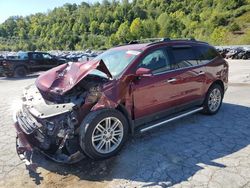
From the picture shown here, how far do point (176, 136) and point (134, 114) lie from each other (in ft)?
3.45

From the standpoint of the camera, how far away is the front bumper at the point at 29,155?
12.8 ft

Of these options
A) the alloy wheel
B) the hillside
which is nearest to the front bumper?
the alloy wheel

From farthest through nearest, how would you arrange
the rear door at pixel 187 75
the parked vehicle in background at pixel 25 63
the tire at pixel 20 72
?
the tire at pixel 20 72 → the parked vehicle in background at pixel 25 63 → the rear door at pixel 187 75

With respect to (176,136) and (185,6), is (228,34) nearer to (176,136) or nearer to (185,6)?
(185,6)

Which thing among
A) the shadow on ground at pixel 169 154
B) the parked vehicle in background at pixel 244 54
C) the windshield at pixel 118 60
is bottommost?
the parked vehicle in background at pixel 244 54

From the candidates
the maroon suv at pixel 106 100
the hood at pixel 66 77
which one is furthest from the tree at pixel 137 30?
the hood at pixel 66 77

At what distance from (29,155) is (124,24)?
107 m

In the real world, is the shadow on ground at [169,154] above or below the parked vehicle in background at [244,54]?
above

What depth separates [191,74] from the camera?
5676 millimetres

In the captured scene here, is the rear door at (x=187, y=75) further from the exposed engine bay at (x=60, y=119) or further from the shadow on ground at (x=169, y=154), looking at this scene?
the exposed engine bay at (x=60, y=119)

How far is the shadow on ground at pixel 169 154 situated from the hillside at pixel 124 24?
65.1m

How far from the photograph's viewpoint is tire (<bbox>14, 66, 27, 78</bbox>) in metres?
16.3

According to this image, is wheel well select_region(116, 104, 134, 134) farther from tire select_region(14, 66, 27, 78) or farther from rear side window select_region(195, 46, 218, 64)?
tire select_region(14, 66, 27, 78)

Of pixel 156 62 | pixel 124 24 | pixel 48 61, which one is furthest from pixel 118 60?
pixel 124 24
